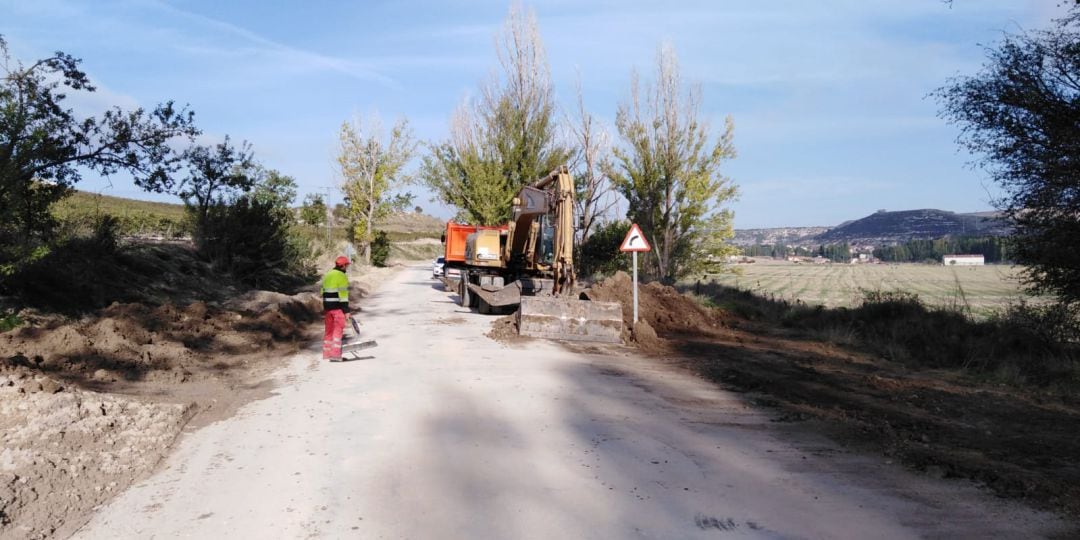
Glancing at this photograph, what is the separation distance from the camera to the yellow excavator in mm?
14453

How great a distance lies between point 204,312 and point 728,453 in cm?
1130

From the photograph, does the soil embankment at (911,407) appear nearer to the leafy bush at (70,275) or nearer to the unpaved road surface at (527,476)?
the unpaved road surface at (527,476)

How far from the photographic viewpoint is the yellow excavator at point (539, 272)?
14.5 meters

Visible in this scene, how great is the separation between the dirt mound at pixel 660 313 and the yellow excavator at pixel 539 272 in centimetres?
72

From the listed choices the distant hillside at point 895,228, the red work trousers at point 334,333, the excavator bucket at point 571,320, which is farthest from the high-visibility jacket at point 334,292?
the distant hillside at point 895,228

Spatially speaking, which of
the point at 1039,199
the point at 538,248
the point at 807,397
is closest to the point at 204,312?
the point at 538,248

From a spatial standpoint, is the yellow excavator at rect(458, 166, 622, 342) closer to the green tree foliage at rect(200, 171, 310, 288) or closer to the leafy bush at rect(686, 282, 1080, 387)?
the leafy bush at rect(686, 282, 1080, 387)

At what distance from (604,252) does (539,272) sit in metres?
13.5

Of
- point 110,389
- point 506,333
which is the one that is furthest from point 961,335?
point 110,389

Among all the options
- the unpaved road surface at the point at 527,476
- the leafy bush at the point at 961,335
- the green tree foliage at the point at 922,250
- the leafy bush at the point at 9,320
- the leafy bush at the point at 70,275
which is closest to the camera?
the unpaved road surface at the point at 527,476

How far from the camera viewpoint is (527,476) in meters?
5.73

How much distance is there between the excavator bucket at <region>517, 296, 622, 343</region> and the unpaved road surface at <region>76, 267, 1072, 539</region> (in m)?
4.77

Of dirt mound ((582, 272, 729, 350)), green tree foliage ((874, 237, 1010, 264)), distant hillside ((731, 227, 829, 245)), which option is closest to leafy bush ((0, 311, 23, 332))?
dirt mound ((582, 272, 729, 350))

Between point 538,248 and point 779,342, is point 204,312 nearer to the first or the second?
point 538,248
